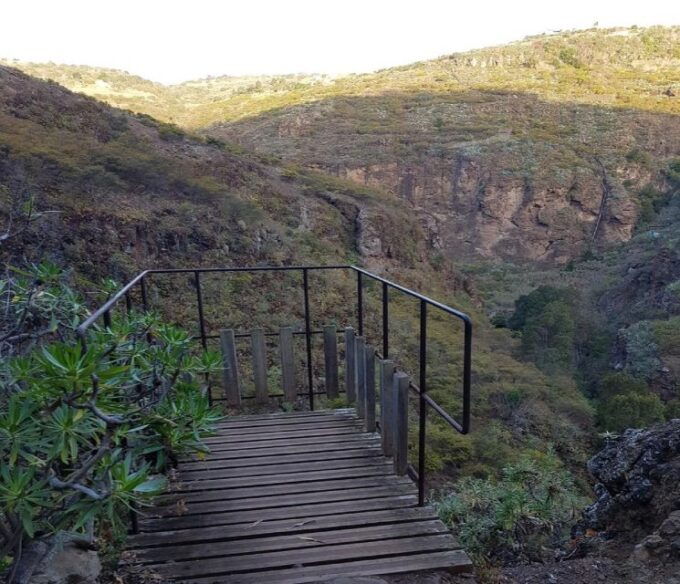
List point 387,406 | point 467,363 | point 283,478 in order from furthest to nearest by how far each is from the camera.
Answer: point 387,406 → point 283,478 → point 467,363

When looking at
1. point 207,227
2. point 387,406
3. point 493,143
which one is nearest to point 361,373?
point 387,406

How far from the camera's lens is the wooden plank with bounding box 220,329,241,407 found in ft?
13.6

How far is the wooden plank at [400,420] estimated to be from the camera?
2965 millimetres

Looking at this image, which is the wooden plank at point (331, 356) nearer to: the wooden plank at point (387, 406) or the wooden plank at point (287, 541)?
the wooden plank at point (387, 406)

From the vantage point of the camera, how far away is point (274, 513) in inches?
107

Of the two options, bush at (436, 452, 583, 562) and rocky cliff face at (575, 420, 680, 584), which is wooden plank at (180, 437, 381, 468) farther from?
rocky cliff face at (575, 420, 680, 584)

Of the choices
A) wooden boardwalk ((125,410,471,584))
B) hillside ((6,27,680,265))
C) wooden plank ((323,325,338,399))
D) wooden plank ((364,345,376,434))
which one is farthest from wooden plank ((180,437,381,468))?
hillside ((6,27,680,265))

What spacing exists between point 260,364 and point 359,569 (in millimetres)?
2329

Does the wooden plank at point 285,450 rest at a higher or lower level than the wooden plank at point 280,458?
lower

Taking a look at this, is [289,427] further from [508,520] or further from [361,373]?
[508,520]

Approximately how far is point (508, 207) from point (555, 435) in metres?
27.8

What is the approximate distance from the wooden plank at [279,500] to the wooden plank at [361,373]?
91 cm

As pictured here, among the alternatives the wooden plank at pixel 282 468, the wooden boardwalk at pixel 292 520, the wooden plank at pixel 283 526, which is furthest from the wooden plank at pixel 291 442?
the wooden plank at pixel 283 526

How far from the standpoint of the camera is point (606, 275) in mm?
28875
